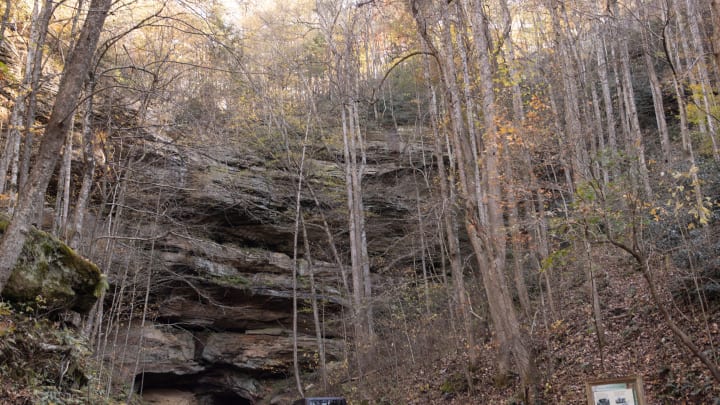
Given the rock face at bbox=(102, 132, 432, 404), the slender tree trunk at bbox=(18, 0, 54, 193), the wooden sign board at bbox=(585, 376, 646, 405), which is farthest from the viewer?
the rock face at bbox=(102, 132, 432, 404)

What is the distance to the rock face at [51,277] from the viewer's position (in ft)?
22.4

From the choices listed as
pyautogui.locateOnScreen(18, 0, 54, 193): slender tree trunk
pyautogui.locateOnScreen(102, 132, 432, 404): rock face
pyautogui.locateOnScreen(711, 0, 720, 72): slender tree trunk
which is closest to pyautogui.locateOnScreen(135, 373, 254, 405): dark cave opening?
pyautogui.locateOnScreen(102, 132, 432, 404): rock face

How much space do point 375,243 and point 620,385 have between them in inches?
696

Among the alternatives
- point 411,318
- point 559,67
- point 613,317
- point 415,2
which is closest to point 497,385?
point 613,317

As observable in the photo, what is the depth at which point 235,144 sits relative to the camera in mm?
19859

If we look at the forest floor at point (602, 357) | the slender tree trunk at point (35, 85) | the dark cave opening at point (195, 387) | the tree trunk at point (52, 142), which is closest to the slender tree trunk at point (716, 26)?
the forest floor at point (602, 357)

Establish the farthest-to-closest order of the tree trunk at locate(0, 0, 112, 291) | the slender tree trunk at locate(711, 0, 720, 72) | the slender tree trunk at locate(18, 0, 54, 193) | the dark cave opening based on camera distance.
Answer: the dark cave opening, the slender tree trunk at locate(18, 0, 54, 193), the tree trunk at locate(0, 0, 112, 291), the slender tree trunk at locate(711, 0, 720, 72)

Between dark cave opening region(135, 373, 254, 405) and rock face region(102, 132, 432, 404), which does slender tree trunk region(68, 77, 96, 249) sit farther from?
dark cave opening region(135, 373, 254, 405)

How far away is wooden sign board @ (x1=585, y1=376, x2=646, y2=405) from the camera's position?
5.00 meters

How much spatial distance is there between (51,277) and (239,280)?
12.9m

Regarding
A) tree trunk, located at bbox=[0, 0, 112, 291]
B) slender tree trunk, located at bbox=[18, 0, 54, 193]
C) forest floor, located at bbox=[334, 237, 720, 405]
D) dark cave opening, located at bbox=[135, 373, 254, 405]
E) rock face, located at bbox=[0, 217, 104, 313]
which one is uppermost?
slender tree trunk, located at bbox=[18, 0, 54, 193]

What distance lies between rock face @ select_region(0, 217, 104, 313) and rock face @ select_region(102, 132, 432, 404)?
427 inches

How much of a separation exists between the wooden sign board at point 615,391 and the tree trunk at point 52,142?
6.01 meters

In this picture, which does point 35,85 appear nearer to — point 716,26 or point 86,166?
point 86,166
